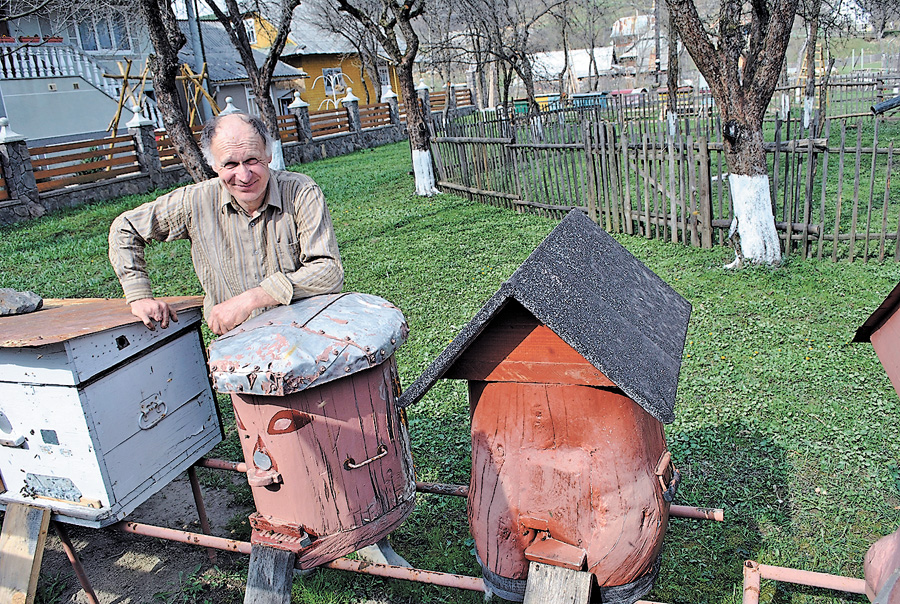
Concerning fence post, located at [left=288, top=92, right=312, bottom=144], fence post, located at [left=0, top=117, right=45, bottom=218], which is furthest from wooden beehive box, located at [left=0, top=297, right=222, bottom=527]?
fence post, located at [left=288, top=92, right=312, bottom=144]

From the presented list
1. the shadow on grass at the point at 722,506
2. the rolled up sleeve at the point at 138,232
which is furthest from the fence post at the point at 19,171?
the shadow on grass at the point at 722,506

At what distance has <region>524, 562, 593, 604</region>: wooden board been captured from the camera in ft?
5.82

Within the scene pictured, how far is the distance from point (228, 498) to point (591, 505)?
306 centimetres

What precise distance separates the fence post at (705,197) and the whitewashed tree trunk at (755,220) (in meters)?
0.63

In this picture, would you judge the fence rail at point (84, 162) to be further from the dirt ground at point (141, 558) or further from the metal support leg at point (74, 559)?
the metal support leg at point (74, 559)

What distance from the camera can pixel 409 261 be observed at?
875 centimetres

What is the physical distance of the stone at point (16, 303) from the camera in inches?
125

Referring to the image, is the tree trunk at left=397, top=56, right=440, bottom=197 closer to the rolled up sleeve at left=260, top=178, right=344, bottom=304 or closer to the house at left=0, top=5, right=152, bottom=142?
the rolled up sleeve at left=260, top=178, right=344, bottom=304

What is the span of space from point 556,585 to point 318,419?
3.13 ft

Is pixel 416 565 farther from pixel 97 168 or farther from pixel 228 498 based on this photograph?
pixel 97 168

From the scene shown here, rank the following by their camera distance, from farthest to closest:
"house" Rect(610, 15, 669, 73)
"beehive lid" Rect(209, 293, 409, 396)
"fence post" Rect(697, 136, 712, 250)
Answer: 1. "house" Rect(610, 15, 669, 73)
2. "fence post" Rect(697, 136, 712, 250)
3. "beehive lid" Rect(209, 293, 409, 396)

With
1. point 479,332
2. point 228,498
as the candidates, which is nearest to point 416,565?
point 228,498

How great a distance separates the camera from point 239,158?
2506 mm

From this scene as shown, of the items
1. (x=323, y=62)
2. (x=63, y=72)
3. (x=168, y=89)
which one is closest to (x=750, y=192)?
(x=168, y=89)
